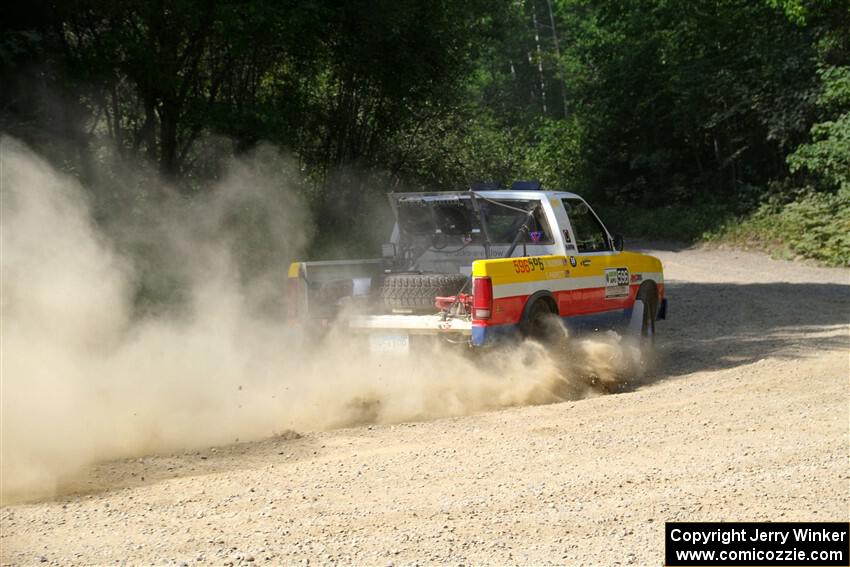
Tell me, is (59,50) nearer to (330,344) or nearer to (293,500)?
(330,344)

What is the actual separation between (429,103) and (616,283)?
1003 cm

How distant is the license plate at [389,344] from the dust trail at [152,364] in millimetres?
116

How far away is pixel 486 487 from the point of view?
6.46 m

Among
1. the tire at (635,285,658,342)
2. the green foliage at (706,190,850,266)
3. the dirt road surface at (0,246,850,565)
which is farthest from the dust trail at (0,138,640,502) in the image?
the green foliage at (706,190,850,266)

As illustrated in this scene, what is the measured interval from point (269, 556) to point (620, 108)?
35772mm

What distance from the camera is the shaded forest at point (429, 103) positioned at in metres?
14.1

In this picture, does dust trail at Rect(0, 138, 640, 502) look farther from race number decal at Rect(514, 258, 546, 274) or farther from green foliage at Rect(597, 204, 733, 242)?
green foliage at Rect(597, 204, 733, 242)

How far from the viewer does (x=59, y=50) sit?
1395 cm

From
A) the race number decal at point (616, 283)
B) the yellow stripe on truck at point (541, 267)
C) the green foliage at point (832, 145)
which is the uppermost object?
the green foliage at point (832, 145)

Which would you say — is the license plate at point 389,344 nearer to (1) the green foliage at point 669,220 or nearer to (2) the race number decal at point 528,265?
(2) the race number decal at point 528,265

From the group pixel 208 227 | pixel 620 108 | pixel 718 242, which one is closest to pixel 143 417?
pixel 208 227

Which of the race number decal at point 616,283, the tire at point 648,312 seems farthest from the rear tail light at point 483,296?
the tire at point 648,312

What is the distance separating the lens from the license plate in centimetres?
995

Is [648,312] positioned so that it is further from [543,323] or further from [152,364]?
[152,364]
